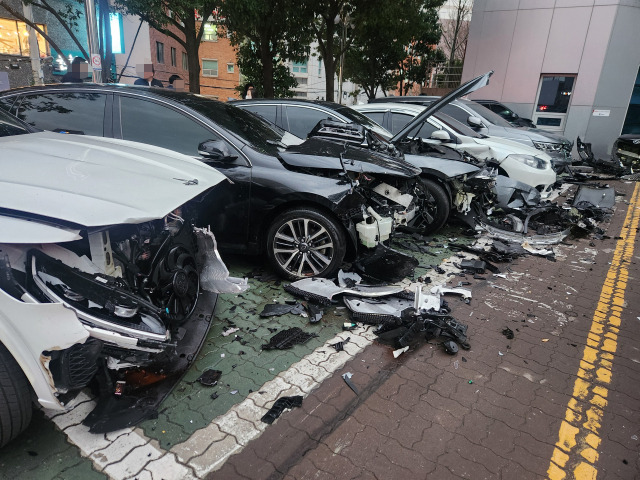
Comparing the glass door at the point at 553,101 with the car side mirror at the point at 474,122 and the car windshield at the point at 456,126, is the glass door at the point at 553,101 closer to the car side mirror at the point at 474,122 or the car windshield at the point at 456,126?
the car side mirror at the point at 474,122

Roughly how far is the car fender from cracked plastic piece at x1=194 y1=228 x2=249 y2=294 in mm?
1319

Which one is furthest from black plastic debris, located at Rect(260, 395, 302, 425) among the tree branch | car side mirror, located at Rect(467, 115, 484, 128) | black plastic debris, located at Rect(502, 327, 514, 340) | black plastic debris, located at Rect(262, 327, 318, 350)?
the tree branch

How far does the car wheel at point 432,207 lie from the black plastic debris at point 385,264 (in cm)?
179

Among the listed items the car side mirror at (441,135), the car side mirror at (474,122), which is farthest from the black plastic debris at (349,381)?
the car side mirror at (474,122)

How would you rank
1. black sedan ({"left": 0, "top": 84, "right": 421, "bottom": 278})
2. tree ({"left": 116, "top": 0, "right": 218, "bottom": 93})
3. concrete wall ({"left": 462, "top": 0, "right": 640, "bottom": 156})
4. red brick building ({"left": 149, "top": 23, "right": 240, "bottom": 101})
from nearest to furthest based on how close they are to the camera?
black sedan ({"left": 0, "top": 84, "right": 421, "bottom": 278}) < tree ({"left": 116, "top": 0, "right": 218, "bottom": 93}) < concrete wall ({"left": 462, "top": 0, "right": 640, "bottom": 156}) < red brick building ({"left": 149, "top": 23, "right": 240, "bottom": 101})

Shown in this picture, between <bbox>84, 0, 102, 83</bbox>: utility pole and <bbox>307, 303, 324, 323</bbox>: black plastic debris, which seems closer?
<bbox>307, 303, 324, 323</bbox>: black plastic debris

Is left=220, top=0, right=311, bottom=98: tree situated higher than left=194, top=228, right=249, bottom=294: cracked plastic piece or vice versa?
left=220, top=0, right=311, bottom=98: tree

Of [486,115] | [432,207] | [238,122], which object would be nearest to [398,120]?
[432,207]

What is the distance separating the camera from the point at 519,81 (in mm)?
16375

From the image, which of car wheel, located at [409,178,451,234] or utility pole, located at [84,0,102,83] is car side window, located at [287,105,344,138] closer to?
car wheel, located at [409,178,451,234]

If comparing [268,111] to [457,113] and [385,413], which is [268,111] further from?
[385,413]

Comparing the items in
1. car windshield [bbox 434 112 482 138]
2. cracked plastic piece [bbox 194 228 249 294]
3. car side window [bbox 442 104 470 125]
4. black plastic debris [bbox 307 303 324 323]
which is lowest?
black plastic debris [bbox 307 303 324 323]

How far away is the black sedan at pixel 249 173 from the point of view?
3.91 m

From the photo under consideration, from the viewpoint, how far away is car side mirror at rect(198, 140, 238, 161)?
361cm
